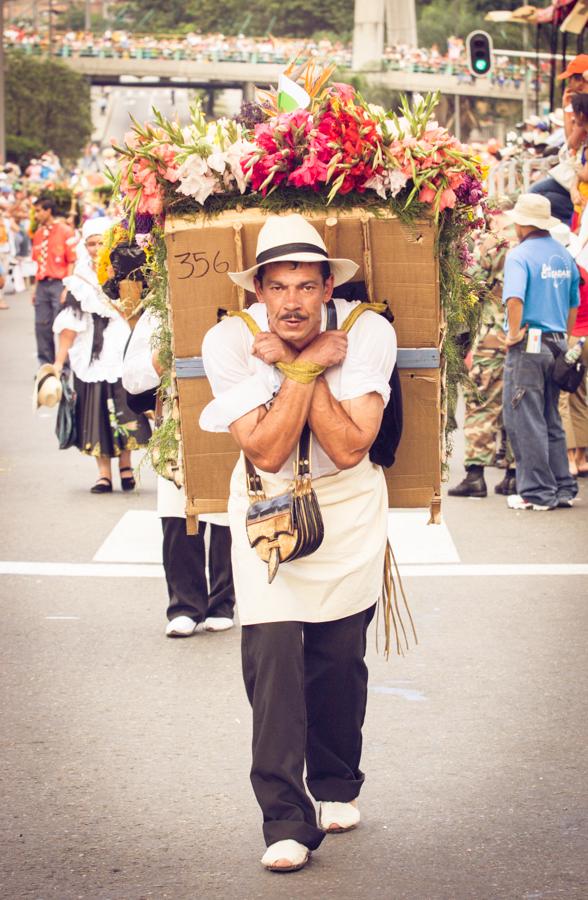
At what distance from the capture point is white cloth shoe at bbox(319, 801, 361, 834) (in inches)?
192

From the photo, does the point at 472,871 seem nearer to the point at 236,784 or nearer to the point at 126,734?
the point at 236,784

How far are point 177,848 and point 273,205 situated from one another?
1.99m

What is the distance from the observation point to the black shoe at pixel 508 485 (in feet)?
37.8

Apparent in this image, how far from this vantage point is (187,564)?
7.30 metres

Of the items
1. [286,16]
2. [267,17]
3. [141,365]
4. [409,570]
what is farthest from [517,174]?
[267,17]

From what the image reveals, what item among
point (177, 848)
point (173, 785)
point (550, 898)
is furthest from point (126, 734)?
point (550, 898)

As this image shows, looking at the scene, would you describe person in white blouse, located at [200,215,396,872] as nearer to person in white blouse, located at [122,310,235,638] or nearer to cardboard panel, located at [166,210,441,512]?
cardboard panel, located at [166,210,441,512]

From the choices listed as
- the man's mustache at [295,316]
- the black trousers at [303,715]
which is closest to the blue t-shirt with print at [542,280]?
the black trousers at [303,715]

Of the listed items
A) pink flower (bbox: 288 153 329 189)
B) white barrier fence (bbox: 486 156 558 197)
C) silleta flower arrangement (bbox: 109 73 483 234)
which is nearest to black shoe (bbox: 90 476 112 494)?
silleta flower arrangement (bbox: 109 73 483 234)

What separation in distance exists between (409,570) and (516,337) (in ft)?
7.64

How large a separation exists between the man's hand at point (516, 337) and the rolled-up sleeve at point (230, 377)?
601 cm

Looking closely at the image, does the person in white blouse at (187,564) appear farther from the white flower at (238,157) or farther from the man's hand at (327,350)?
the man's hand at (327,350)

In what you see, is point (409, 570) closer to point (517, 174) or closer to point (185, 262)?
point (185, 262)

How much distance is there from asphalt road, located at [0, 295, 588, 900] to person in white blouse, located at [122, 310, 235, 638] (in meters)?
0.14
